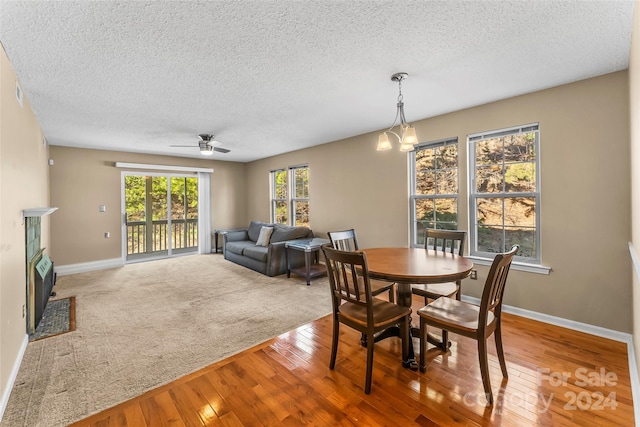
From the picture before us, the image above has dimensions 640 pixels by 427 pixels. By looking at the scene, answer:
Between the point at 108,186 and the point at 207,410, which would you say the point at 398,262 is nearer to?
the point at 207,410

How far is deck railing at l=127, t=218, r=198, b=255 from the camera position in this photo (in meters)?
6.27

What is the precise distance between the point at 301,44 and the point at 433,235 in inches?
92.4

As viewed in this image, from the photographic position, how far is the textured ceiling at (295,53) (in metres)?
1.68

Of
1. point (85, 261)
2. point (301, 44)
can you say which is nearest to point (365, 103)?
point (301, 44)

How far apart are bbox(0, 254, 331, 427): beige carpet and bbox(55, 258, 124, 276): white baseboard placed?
0.36 m

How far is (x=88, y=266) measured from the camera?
541cm

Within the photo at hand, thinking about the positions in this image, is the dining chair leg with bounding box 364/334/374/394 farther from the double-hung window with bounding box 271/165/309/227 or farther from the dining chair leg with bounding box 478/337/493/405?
the double-hung window with bounding box 271/165/309/227

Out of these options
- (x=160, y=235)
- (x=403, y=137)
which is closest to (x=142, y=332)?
(x=403, y=137)

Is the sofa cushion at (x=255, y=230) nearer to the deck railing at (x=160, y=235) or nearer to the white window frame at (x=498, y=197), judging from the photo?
the deck railing at (x=160, y=235)

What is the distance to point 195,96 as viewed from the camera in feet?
9.78

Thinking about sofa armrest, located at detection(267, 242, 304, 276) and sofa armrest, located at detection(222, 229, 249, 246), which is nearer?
sofa armrest, located at detection(267, 242, 304, 276)

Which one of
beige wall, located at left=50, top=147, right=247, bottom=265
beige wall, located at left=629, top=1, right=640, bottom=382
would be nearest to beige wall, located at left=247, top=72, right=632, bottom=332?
beige wall, located at left=629, top=1, right=640, bottom=382

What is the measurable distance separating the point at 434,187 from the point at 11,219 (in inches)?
172

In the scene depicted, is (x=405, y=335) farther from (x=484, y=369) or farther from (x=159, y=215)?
(x=159, y=215)
